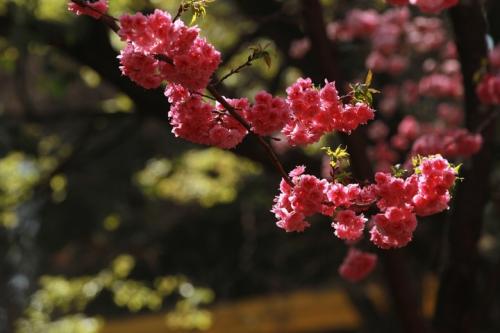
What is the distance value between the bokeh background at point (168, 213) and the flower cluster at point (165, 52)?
248 cm

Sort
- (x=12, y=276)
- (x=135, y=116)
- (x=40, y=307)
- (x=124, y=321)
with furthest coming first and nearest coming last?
1. (x=124, y=321)
2. (x=12, y=276)
3. (x=40, y=307)
4. (x=135, y=116)

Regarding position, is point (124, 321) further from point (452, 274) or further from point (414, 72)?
point (452, 274)

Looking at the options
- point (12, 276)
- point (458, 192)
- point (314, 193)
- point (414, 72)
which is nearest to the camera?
point (314, 193)

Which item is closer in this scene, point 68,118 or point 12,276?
point 68,118

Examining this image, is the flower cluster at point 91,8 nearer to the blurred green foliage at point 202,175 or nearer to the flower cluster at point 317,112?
the flower cluster at point 317,112

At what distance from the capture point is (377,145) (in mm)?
7898

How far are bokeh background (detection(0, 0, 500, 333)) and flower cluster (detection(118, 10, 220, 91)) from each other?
2.48 metres

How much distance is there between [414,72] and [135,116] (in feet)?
18.1

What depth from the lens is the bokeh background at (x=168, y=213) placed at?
634 cm

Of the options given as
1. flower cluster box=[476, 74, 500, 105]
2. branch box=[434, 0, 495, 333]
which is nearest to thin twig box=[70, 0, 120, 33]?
flower cluster box=[476, 74, 500, 105]

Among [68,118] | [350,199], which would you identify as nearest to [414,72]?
[68,118]

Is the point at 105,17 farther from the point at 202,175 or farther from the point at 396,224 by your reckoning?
the point at 202,175

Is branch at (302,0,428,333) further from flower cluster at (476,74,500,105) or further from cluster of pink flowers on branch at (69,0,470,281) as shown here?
cluster of pink flowers on branch at (69,0,470,281)

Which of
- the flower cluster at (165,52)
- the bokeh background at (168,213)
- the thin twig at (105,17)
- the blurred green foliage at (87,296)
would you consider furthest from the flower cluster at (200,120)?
the blurred green foliage at (87,296)
